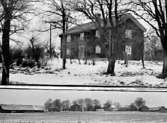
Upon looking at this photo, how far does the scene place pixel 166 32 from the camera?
3096mm

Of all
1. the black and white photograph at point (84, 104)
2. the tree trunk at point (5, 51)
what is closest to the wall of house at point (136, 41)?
the black and white photograph at point (84, 104)

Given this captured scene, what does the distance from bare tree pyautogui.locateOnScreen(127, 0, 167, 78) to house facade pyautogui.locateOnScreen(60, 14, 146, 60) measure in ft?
0.45

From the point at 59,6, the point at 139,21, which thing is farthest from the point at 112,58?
the point at 59,6

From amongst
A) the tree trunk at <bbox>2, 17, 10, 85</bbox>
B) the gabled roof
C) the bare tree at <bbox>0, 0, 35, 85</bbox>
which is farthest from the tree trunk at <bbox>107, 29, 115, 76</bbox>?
the tree trunk at <bbox>2, 17, 10, 85</bbox>

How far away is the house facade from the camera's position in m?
3.02

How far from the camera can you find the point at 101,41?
3.07m

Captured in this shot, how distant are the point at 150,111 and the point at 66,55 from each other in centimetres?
151

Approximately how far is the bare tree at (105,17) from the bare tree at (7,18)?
0.81 m

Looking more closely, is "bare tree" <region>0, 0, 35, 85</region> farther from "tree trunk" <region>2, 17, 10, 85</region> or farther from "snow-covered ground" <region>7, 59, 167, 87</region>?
"snow-covered ground" <region>7, 59, 167, 87</region>

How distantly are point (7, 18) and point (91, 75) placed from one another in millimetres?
1465

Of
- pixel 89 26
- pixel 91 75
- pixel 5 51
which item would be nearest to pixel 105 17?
pixel 89 26

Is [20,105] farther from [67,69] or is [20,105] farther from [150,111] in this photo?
[150,111]

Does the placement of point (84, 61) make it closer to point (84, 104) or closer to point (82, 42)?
point (82, 42)

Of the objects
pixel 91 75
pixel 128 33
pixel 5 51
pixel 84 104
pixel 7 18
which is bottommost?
pixel 84 104
